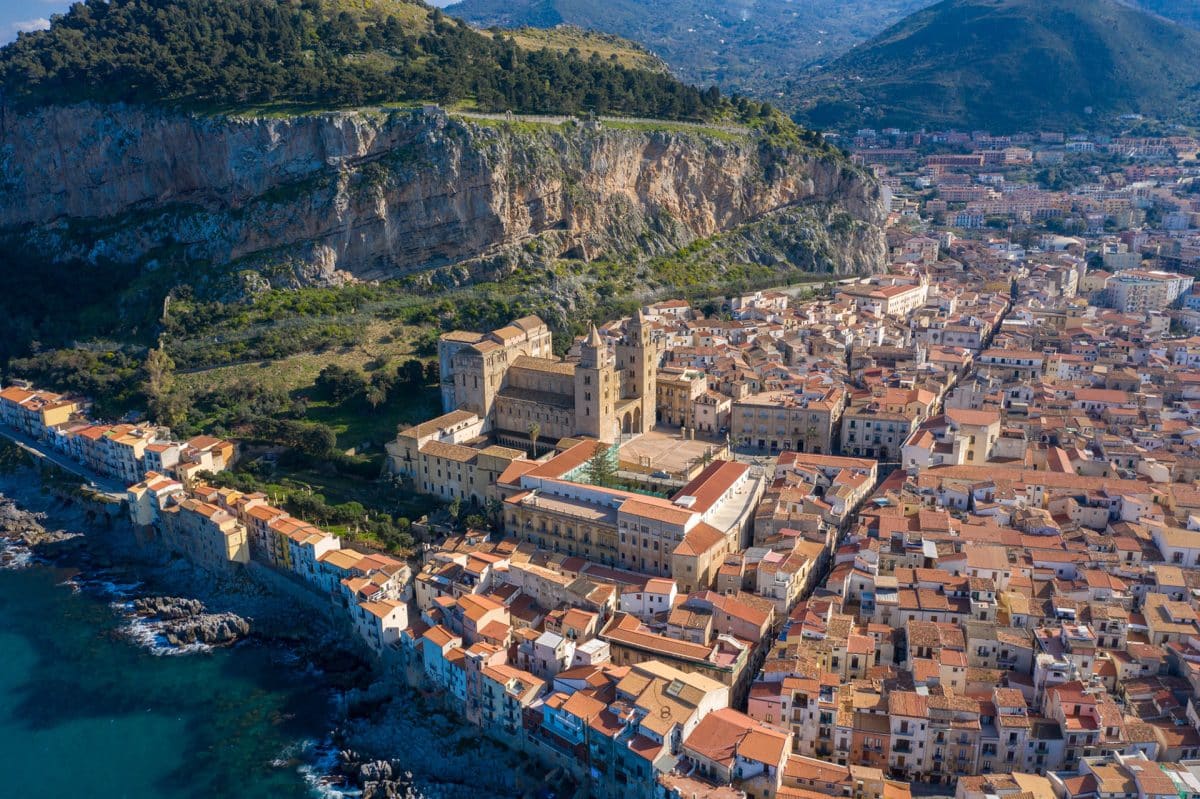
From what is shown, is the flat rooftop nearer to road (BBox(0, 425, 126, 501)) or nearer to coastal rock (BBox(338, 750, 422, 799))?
coastal rock (BBox(338, 750, 422, 799))

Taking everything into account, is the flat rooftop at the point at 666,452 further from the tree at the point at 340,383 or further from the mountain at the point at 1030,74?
the mountain at the point at 1030,74

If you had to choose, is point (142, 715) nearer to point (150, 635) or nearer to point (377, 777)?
point (150, 635)

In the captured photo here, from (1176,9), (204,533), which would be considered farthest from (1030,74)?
(204,533)

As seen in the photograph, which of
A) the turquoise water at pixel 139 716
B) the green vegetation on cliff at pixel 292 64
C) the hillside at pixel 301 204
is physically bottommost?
the turquoise water at pixel 139 716

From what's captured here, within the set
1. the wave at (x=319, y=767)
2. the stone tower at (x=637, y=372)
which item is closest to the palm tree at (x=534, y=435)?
the stone tower at (x=637, y=372)

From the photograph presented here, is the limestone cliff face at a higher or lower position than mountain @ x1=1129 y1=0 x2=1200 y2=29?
lower

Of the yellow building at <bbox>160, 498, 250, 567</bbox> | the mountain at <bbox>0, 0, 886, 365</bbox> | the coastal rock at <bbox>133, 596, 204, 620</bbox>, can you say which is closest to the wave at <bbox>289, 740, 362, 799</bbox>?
the coastal rock at <bbox>133, 596, 204, 620</bbox>
